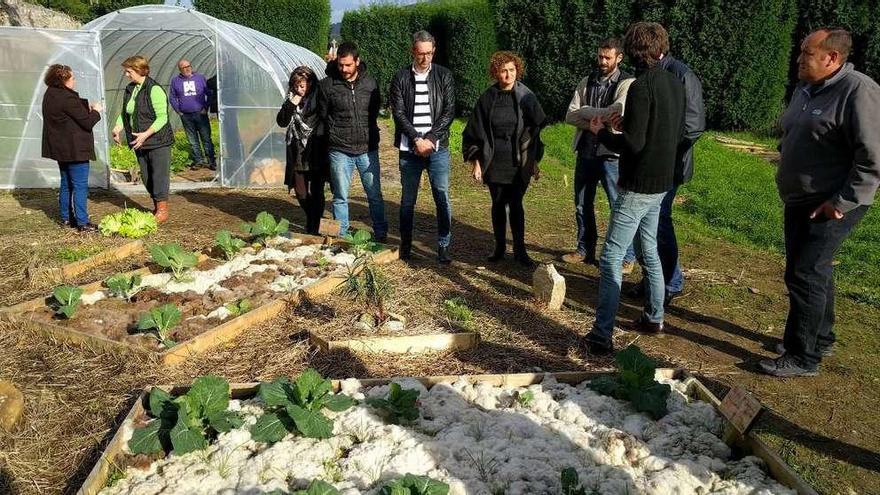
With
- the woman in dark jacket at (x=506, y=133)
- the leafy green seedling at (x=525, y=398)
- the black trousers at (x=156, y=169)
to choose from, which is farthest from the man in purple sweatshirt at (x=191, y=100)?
the leafy green seedling at (x=525, y=398)

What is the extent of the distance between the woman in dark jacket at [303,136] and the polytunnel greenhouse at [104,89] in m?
3.23

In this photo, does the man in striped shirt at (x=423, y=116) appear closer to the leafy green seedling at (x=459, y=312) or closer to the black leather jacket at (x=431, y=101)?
the black leather jacket at (x=431, y=101)

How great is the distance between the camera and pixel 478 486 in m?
2.71

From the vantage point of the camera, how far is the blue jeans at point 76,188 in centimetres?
688

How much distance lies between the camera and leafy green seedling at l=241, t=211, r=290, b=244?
20.6 feet

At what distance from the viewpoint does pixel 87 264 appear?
5871mm

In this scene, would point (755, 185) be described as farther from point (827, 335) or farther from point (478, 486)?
point (478, 486)

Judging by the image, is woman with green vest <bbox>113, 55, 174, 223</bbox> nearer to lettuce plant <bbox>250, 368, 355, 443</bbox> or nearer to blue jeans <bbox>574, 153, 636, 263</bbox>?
blue jeans <bbox>574, 153, 636, 263</bbox>

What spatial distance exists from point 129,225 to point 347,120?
267cm

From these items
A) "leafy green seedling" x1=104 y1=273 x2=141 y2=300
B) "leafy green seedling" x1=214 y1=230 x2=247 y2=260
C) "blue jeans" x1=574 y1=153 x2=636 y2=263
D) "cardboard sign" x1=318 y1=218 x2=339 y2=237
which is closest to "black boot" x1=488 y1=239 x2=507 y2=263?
"blue jeans" x1=574 y1=153 x2=636 y2=263

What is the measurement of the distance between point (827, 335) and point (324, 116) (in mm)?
4547

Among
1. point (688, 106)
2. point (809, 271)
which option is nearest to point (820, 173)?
point (809, 271)

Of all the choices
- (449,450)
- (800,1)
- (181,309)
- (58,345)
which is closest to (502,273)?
(181,309)

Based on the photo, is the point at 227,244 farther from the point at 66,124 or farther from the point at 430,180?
the point at 66,124
